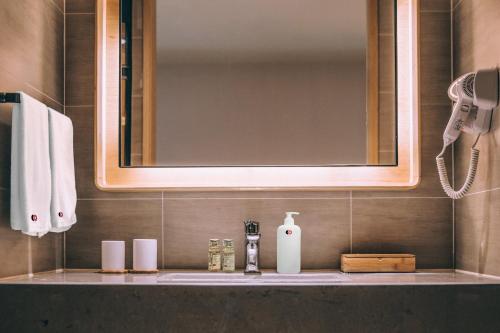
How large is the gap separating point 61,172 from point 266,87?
761mm

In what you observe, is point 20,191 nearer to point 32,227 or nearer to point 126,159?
point 32,227

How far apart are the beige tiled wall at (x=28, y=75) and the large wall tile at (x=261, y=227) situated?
1.44 feet

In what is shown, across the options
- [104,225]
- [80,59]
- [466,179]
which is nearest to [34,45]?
[80,59]

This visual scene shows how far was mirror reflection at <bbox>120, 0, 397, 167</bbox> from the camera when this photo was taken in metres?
2.33

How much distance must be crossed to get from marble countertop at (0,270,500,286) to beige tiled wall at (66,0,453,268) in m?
0.09

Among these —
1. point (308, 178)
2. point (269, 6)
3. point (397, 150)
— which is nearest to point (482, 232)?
point (397, 150)

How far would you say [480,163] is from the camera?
6.71ft

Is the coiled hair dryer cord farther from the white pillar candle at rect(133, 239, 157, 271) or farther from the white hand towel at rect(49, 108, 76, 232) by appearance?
the white hand towel at rect(49, 108, 76, 232)

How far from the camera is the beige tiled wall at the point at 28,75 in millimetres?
1923

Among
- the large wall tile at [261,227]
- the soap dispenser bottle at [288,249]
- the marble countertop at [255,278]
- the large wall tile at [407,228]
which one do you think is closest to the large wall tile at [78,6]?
the large wall tile at [261,227]

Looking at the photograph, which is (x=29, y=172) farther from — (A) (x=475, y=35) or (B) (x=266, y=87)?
(A) (x=475, y=35)

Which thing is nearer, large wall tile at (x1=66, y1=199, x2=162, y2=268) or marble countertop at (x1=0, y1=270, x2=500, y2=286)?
marble countertop at (x1=0, y1=270, x2=500, y2=286)

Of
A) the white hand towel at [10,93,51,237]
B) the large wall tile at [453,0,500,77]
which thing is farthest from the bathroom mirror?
the white hand towel at [10,93,51,237]

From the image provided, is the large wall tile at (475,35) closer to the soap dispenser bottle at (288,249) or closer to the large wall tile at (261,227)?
the large wall tile at (261,227)
